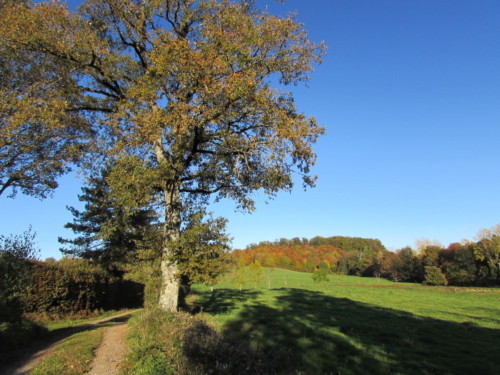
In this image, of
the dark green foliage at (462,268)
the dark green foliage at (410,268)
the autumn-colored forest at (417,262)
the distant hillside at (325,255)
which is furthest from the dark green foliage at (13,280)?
the dark green foliage at (410,268)

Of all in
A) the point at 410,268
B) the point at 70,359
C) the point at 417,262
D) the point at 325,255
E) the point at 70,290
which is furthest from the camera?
the point at 325,255

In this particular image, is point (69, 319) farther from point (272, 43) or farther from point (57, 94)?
point (272, 43)

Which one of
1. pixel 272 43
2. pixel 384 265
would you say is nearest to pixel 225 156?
pixel 272 43

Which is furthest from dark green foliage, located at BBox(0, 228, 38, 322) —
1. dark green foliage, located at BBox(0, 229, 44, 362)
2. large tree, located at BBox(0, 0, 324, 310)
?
large tree, located at BBox(0, 0, 324, 310)

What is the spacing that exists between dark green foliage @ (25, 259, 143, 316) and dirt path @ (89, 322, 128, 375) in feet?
23.8

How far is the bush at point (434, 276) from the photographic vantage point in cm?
7194

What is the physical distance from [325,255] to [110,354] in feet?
416

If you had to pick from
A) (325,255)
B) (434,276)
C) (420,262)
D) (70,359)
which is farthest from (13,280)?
(325,255)

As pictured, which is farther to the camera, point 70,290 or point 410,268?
point 410,268

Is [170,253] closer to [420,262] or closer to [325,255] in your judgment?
[420,262]

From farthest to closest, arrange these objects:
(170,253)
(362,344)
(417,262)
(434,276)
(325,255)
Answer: (325,255) < (417,262) < (434,276) < (170,253) < (362,344)

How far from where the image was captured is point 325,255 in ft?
422

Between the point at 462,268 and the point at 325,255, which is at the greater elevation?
the point at 325,255

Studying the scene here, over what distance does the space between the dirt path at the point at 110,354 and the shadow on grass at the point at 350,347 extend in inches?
90.9
